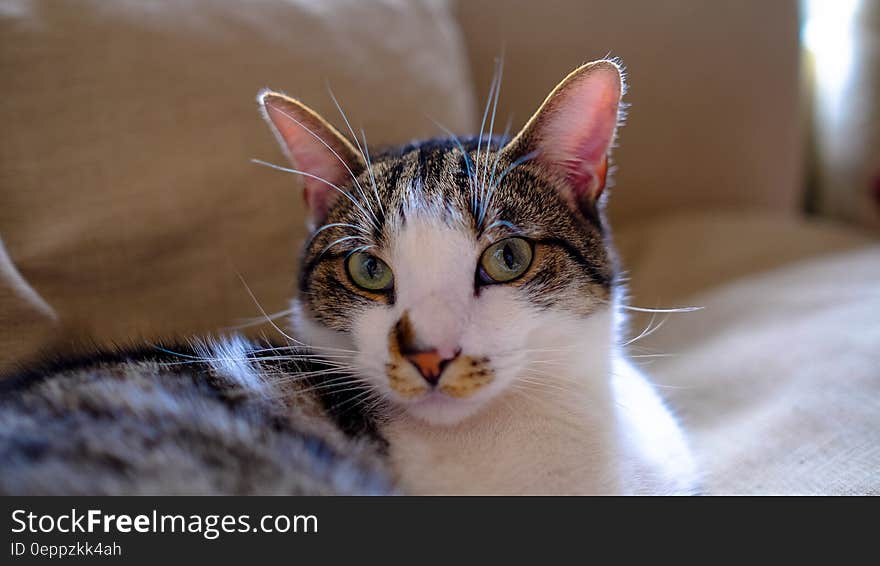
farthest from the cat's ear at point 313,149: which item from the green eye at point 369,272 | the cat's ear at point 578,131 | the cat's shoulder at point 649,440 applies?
the cat's shoulder at point 649,440

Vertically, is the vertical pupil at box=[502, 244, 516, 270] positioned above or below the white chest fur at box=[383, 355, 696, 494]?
above

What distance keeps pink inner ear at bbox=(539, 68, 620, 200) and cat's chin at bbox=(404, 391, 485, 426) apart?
0.37m

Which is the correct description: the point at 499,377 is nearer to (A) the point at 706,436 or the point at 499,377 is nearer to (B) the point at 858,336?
(A) the point at 706,436

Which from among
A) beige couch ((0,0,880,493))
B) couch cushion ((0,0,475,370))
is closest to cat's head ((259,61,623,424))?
beige couch ((0,0,880,493))

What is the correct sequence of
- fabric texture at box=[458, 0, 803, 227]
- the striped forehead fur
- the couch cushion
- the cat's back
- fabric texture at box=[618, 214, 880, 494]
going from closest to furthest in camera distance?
1. the cat's back
2. the striped forehead fur
3. fabric texture at box=[618, 214, 880, 494]
4. the couch cushion
5. fabric texture at box=[458, 0, 803, 227]

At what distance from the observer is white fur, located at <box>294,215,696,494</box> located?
2.56ft

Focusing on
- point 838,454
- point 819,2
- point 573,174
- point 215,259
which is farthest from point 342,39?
point 819,2

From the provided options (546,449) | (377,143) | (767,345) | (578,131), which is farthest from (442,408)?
(767,345)

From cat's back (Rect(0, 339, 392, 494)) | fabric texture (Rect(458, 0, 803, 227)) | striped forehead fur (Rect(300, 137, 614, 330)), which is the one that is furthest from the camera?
fabric texture (Rect(458, 0, 803, 227))

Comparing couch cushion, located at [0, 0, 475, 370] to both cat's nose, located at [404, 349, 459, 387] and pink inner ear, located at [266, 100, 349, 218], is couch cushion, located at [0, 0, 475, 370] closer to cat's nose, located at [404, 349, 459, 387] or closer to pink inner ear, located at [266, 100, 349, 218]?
pink inner ear, located at [266, 100, 349, 218]

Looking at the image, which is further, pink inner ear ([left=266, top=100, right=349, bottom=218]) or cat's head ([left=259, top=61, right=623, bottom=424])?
pink inner ear ([left=266, top=100, right=349, bottom=218])

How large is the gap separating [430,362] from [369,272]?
7.6 inches

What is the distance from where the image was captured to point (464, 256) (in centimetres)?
81

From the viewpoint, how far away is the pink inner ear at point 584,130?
2.81 ft
